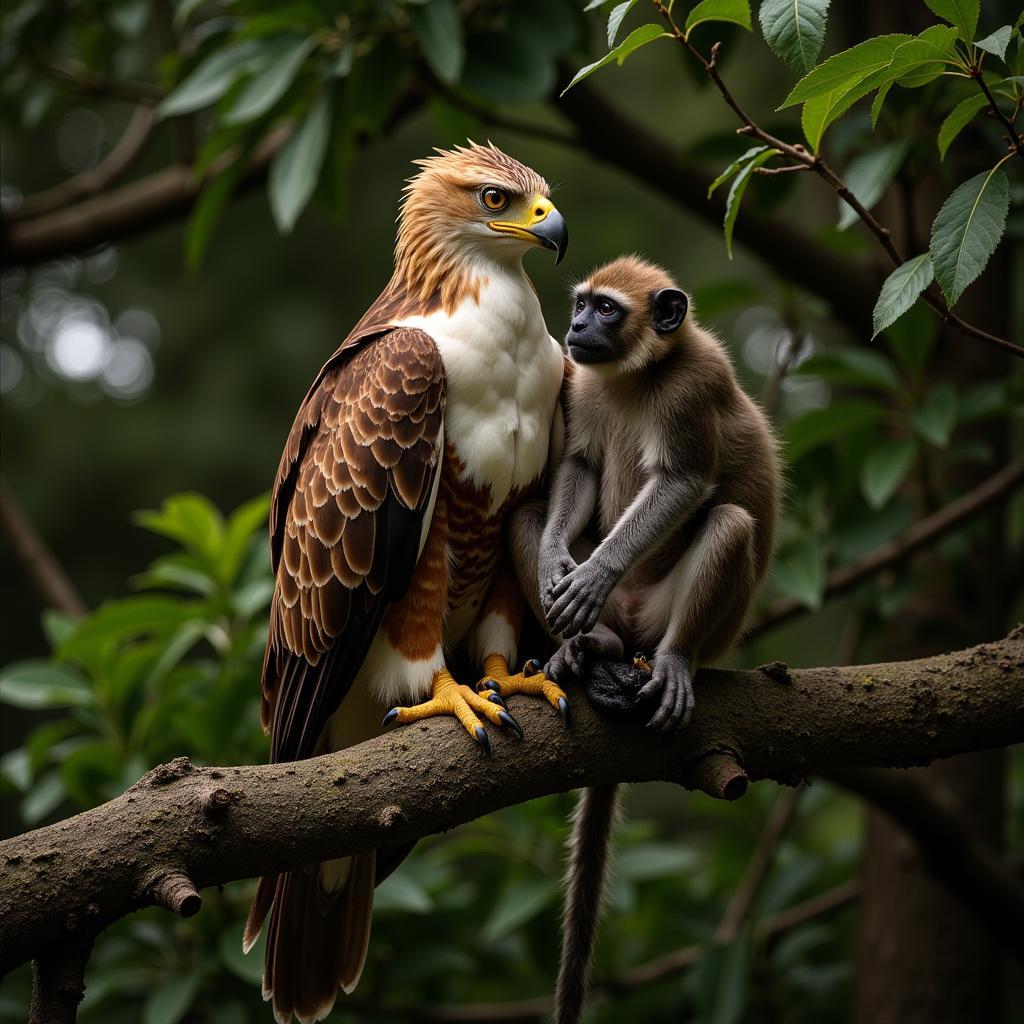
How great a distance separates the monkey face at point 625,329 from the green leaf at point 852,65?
41.0 inches

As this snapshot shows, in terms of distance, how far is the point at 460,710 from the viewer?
2.89 meters

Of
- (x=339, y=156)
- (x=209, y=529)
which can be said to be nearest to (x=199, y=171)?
(x=339, y=156)

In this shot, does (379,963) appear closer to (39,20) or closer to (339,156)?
(339,156)

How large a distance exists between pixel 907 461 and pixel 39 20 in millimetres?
4163

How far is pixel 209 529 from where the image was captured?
480cm

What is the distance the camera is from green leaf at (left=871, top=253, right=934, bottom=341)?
227 cm

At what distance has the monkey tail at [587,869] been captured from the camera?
130 inches

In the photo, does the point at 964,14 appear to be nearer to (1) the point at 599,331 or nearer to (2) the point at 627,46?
(2) the point at 627,46

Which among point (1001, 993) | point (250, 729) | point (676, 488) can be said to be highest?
point (676, 488)

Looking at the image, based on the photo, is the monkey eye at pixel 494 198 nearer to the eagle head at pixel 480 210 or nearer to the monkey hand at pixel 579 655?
the eagle head at pixel 480 210

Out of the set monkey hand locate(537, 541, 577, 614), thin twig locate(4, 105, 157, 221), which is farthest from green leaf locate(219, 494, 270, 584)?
thin twig locate(4, 105, 157, 221)

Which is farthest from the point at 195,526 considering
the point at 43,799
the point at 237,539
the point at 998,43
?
the point at 998,43

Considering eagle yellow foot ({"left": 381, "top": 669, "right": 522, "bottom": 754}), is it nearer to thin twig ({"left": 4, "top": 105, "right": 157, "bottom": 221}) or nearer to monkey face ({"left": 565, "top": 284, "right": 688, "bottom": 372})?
monkey face ({"left": 565, "top": 284, "right": 688, "bottom": 372})

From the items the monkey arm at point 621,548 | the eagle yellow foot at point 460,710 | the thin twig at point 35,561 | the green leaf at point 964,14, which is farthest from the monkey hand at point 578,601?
the thin twig at point 35,561
